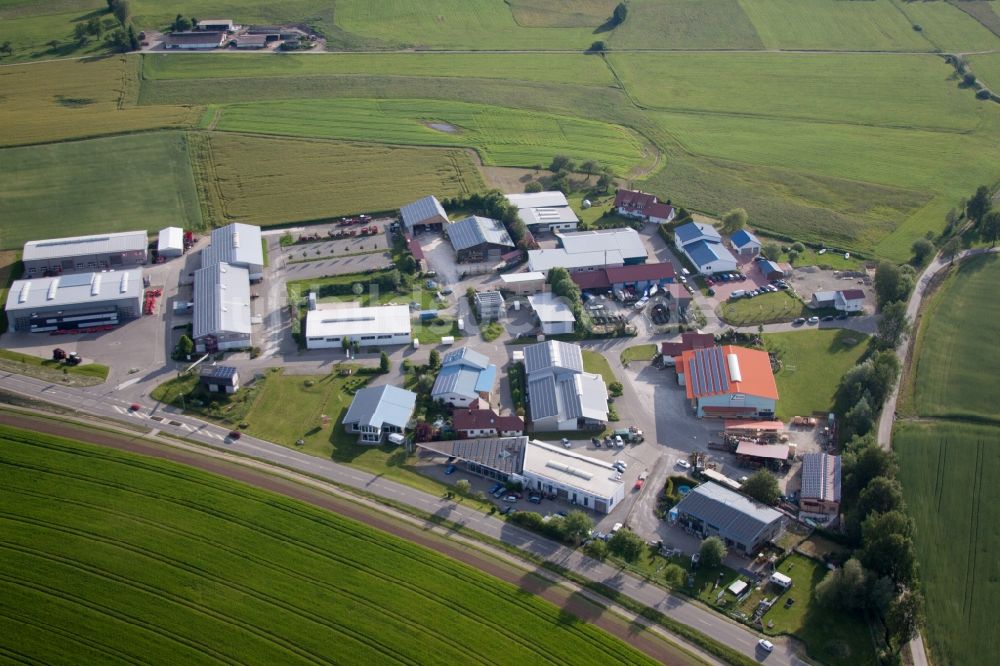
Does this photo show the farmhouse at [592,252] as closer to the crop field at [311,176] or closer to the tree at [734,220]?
the tree at [734,220]

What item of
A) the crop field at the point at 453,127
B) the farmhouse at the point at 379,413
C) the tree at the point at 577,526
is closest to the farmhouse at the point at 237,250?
the farmhouse at the point at 379,413

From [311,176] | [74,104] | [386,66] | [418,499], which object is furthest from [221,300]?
[386,66]

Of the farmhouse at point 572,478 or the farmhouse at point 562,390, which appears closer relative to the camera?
the farmhouse at point 572,478

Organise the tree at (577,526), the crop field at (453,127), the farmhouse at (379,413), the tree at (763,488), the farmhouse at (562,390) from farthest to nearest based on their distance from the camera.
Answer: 1. the crop field at (453,127)
2. the farmhouse at (562,390)
3. the farmhouse at (379,413)
4. the tree at (763,488)
5. the tree at (577,526)

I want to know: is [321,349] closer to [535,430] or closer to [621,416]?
[535,430]

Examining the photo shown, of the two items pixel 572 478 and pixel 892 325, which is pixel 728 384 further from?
pixel 892 325
